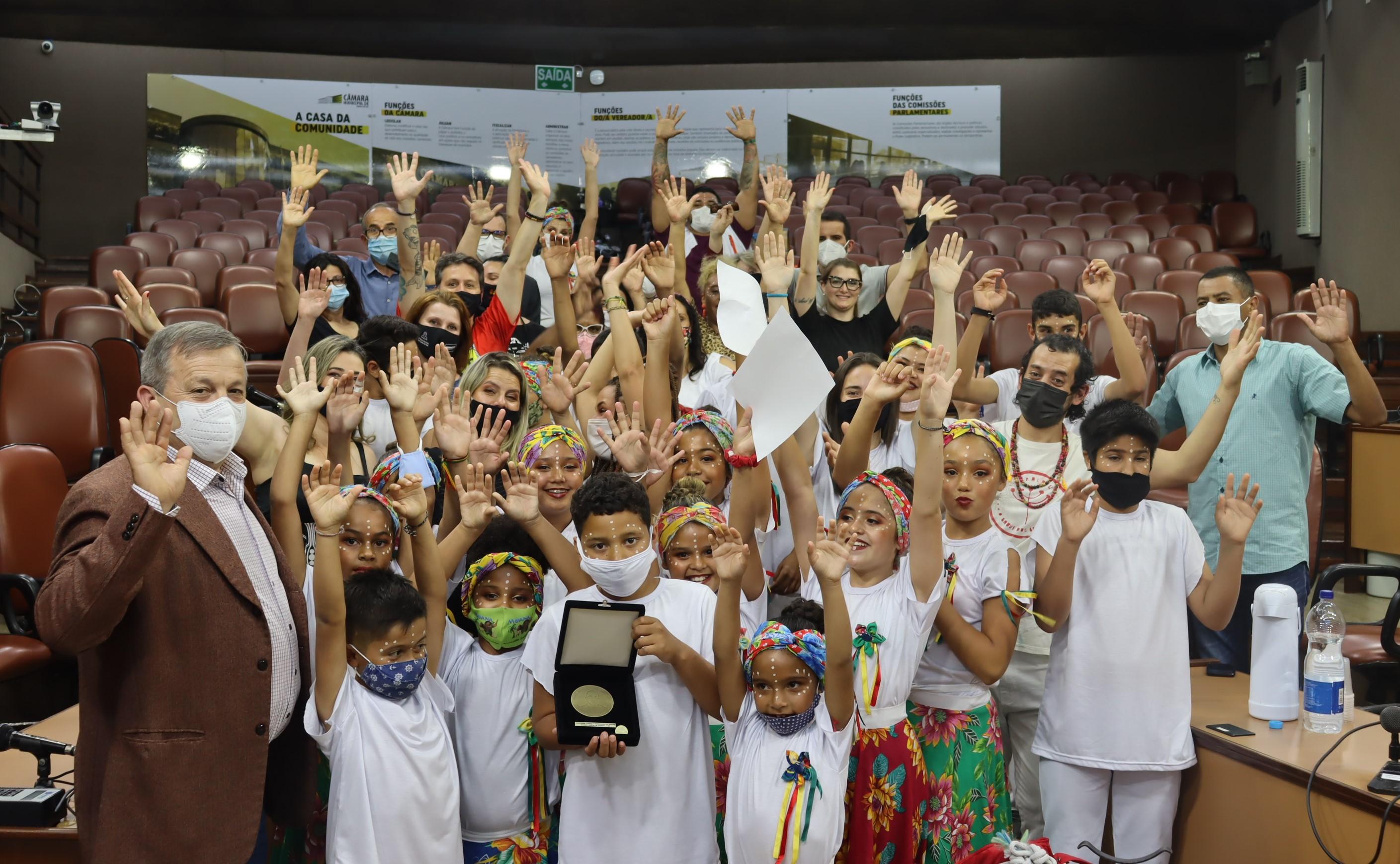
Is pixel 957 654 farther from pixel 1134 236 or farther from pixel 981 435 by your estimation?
pixel 1134 236

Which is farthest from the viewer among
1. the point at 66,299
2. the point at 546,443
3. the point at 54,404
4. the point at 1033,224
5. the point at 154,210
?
the point at 154,210

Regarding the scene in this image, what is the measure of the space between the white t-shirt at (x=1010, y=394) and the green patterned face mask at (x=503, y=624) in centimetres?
176

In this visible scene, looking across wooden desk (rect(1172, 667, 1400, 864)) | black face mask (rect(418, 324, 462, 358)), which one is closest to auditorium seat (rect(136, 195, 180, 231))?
black face mask (rect(418, 324, 462, 358))

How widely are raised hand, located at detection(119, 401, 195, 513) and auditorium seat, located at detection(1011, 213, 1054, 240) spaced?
836 centimetres

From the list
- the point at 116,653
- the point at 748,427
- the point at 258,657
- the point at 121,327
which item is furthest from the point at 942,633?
the point at 121,327

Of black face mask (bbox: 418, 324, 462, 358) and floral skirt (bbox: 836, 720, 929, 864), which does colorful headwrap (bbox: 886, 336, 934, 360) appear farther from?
black face mask (bbox: 418, 324, 462, 358)

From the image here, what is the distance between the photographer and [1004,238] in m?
9.02

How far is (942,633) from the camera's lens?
2570 millimetres

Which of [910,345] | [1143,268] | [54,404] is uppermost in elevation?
[1143,268]

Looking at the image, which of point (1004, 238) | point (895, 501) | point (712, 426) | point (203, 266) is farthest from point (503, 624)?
point (1004, 238)

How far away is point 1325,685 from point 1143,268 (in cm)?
594

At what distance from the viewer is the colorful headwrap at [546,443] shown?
2852 millimetres

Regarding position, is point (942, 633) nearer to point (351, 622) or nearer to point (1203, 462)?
point (1203, 462)

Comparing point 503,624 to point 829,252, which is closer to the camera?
point 503,624
